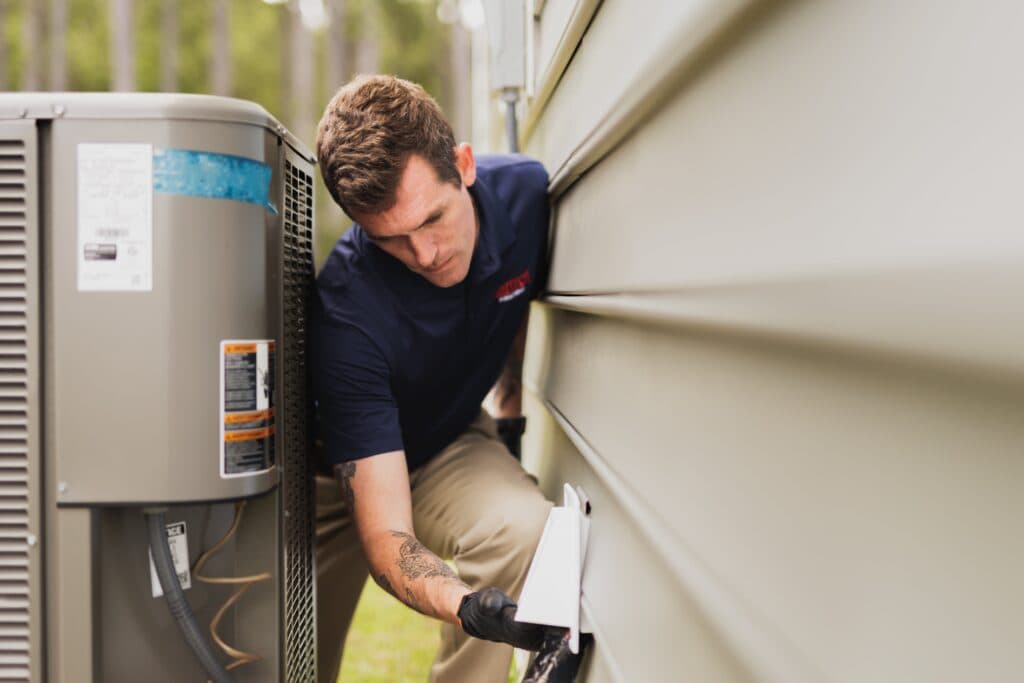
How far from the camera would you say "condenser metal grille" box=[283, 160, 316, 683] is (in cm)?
195

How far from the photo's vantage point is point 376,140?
6.40ft

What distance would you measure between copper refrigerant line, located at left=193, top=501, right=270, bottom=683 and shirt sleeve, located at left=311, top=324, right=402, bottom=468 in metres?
0.32

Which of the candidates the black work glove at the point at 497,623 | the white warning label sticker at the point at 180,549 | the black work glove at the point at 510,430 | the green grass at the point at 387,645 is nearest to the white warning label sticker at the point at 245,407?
the white warning label sticker at the point at 180,549

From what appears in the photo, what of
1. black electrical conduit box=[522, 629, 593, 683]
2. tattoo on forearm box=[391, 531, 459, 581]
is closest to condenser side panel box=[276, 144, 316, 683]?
tattoo on forearm box=[391, 531, 459, 581]

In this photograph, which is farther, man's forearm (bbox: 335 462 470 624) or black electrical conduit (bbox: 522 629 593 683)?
man's forearm (bbox: 335 462 470 624)

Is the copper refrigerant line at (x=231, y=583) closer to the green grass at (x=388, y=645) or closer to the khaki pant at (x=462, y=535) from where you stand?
the khaki pant at (x=462, y=535)

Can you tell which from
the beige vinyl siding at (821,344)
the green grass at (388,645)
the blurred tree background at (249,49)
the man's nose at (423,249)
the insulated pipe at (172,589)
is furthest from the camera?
the blurred tree background at (249,49)

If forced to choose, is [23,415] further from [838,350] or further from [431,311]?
[838,350]

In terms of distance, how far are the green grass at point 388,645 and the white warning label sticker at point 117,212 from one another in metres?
1.74

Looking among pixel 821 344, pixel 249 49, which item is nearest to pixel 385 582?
pixel 821 344

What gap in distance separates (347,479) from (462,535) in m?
0.32

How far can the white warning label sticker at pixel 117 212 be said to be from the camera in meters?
1.59

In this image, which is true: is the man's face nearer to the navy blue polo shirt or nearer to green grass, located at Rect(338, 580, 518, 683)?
the navy blue polo shirt

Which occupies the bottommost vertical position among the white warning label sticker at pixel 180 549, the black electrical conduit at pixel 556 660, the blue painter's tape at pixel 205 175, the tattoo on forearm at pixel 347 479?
the black electrical conduit at pixel 556 660
